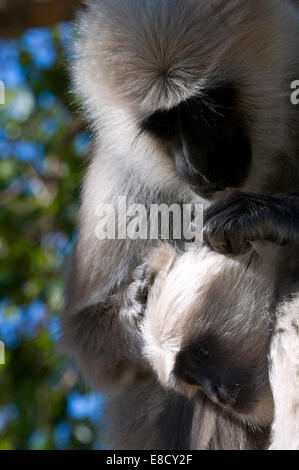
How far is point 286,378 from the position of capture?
3596mm

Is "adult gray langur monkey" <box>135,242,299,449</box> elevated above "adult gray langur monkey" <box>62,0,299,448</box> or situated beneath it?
situated beneath

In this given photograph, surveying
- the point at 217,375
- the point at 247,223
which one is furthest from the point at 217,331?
the point at 247,223

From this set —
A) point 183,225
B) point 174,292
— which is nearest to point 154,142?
point 183,225

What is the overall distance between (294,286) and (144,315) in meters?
0.92

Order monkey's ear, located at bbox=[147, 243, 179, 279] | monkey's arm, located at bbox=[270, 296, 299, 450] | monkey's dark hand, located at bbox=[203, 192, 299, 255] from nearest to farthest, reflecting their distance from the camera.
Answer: monkey's arm, located at bbox=[270, 296, 299, 450], monkey's dark hand, located at bbox=[203, 192, 299, 255], monkey's ear, located at bbox=[147, 243, 179, 279]

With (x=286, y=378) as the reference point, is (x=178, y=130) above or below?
above

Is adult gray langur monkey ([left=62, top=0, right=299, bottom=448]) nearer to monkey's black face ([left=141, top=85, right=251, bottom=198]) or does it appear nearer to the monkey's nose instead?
monkey's black face ([left=141, top=85, right=251, bottom=198])

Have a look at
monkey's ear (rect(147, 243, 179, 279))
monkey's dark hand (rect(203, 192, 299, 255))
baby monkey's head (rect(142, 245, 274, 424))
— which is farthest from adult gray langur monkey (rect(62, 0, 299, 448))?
baby monkey's head (rect(142, 245, 274, 424))

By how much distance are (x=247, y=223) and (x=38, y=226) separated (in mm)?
3709

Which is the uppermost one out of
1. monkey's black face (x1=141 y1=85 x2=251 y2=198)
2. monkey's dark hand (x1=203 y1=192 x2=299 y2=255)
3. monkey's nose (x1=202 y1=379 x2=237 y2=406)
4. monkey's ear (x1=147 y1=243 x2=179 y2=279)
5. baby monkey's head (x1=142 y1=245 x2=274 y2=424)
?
monkey's black face (x1=141 y1=85 x2=251 y2=198)

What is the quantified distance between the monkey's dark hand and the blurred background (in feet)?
7.64

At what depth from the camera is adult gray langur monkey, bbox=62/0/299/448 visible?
157 inches

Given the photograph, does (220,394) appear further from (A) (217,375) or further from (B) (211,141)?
(B) (211,141)

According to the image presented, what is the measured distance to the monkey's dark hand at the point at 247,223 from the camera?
368cm
